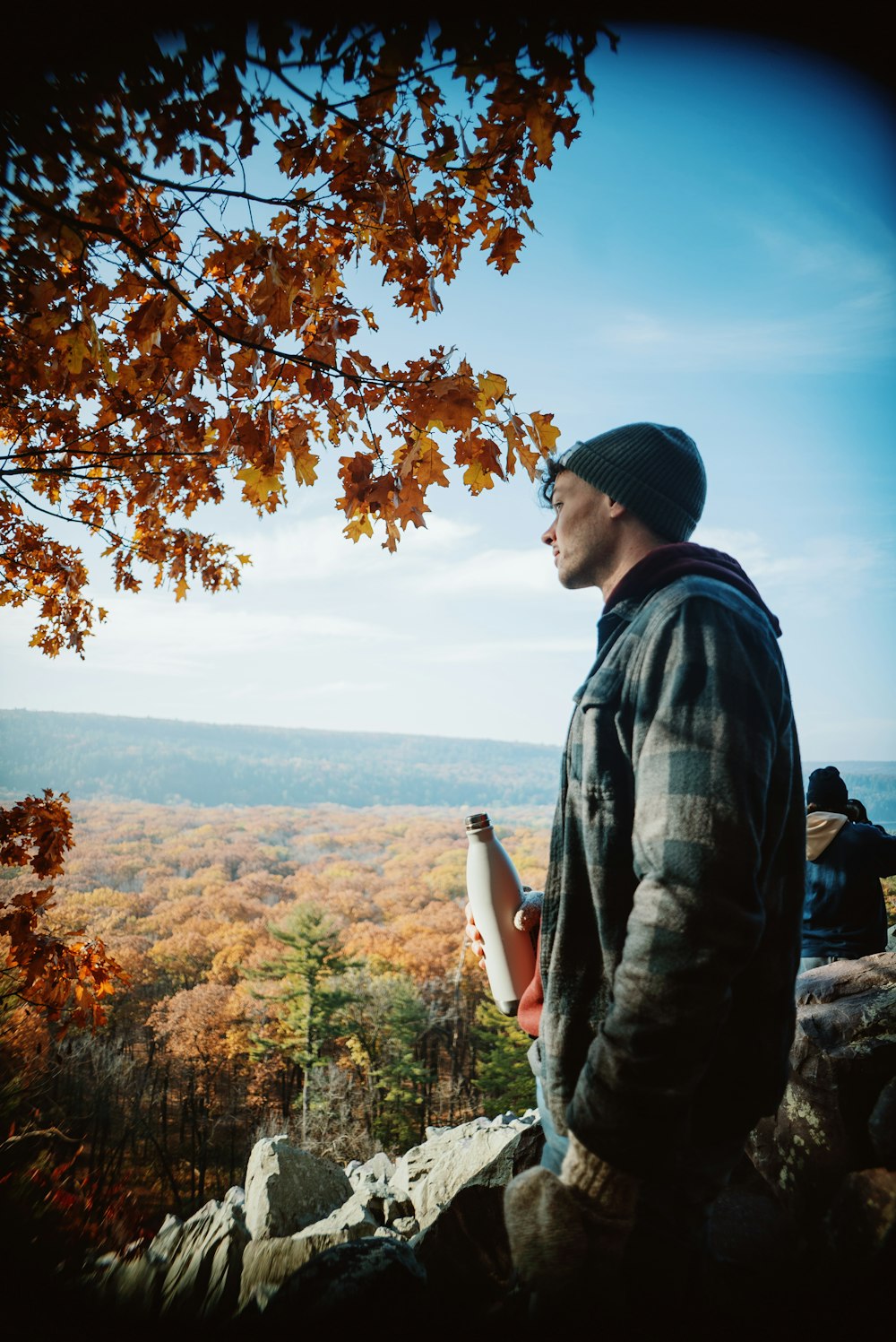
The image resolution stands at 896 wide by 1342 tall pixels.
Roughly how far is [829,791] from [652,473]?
144 inches

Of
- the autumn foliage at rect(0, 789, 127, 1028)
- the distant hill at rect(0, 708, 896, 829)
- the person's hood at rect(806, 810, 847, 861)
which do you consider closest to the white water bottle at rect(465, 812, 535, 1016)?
the autumn foliage at rect(0, 789, 127, 1028)

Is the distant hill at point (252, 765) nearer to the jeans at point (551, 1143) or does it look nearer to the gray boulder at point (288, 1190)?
the gray boulder at point (288, 1190)

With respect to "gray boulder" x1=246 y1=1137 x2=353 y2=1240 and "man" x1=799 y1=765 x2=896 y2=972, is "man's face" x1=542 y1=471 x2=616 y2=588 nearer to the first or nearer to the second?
"man" x1=799 y1=765 x2=896 y2=972

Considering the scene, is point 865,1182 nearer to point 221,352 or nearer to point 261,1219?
point 221,352

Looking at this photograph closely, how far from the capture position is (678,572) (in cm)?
131

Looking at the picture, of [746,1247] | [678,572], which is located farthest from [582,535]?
[746,1247]

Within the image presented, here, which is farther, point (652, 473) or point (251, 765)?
point (251, 765)

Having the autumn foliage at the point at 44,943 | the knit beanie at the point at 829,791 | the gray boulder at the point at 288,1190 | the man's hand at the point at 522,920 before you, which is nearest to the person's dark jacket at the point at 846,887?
the knit beanie at the point at 829,791

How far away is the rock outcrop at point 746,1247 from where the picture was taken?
177 centimetres

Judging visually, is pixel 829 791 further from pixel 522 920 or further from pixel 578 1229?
pixel 578 1229

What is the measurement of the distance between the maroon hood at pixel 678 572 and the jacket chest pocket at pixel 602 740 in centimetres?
21

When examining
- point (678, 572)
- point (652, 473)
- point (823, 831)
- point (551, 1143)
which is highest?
point (652, 473)

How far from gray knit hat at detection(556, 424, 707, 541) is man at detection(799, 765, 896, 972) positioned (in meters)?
3.21

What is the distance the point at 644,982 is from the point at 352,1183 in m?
7.91
